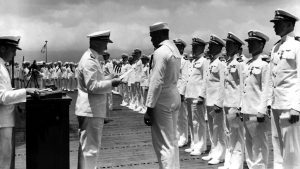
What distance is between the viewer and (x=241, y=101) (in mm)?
4652

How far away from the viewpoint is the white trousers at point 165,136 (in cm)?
396

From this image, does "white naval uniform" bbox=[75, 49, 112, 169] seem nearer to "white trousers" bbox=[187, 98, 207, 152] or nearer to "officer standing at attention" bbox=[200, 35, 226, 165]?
"officer standing at attention" bbox=[200, 35, 226, 165]

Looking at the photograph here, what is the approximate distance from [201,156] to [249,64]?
6.93 feet

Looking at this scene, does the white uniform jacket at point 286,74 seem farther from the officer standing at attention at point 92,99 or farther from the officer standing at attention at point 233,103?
the officer standing at attention at point 92,99

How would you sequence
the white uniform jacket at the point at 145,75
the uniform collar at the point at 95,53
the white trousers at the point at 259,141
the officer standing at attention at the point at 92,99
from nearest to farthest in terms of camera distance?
the officer standing at attention at the point at 92,99 < the uniform collar at the point at 95,53 < the white trousers at the point at 259,141 < the white uniform jacket at the point at 145,75

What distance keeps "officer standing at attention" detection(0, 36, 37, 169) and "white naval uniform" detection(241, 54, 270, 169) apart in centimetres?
269

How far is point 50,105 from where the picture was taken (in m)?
3.65

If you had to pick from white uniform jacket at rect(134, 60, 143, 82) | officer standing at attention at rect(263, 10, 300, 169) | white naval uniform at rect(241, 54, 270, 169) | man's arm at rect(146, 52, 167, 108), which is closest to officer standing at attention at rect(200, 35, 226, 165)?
white naval uniform at rect(241, 54, 270, 169)

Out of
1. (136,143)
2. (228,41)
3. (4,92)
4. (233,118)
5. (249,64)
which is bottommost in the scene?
(136,143)

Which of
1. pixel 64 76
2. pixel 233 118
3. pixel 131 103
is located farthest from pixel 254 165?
pixel 64 76

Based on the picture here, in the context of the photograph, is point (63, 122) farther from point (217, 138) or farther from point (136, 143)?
point (136, 143)

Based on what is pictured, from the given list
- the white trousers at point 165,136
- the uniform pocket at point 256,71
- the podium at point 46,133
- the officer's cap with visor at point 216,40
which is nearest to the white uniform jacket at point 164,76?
the white trousers at point 165,136

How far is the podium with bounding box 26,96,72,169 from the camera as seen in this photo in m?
3.59

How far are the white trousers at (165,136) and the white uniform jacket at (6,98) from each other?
1.50 meters
